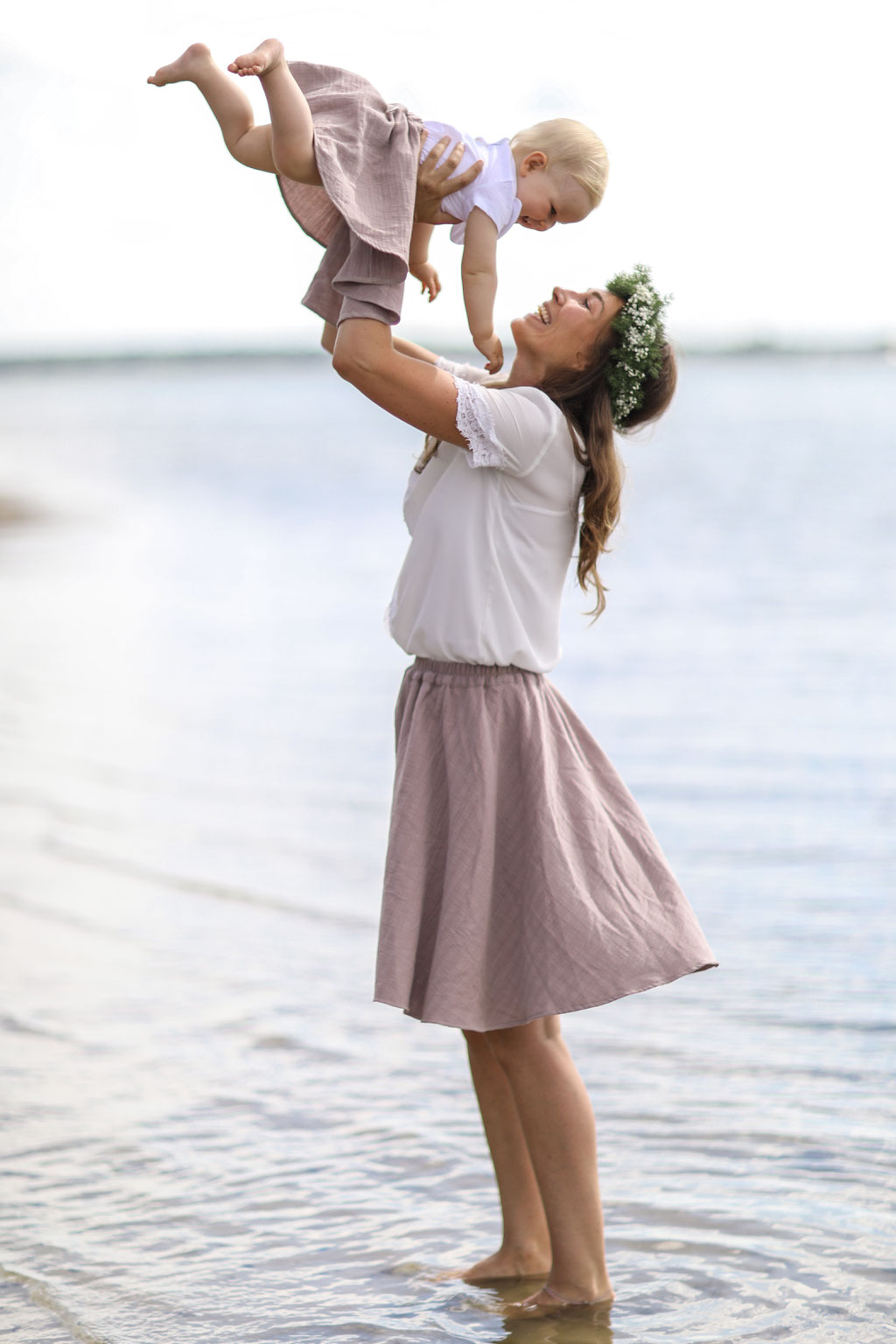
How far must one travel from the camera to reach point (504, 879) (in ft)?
8.78

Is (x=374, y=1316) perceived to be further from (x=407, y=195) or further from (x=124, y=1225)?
(x=407, y=195)

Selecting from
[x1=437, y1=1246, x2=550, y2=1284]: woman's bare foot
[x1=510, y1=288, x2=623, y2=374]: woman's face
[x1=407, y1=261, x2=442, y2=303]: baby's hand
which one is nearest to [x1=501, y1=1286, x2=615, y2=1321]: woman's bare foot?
[x1=437, y1=1246, x2=550, y2=1284]: woman's bare foot

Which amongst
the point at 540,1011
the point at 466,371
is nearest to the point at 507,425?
the point at 466,371

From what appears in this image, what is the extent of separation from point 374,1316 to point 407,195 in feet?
6.20

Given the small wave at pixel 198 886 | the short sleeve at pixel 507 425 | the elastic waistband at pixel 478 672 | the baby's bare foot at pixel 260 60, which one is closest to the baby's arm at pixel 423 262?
the short sleeve at pixel 507 425

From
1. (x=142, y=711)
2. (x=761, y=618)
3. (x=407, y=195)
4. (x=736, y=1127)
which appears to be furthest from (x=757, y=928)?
(x=761, y=618)

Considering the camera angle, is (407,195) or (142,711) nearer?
(407,195)

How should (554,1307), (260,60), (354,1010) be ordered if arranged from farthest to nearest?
(354,1010), (554,1307), (260,60)

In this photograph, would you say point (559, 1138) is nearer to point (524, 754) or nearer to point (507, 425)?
point (524, 754)

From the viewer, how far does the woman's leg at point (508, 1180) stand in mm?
2900

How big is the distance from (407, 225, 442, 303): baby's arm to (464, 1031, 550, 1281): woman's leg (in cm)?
134

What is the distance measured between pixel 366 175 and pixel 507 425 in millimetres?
448

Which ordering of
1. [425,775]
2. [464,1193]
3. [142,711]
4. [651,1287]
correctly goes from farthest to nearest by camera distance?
[142,711] < [464,1193] < [651,1287] < [425,775]

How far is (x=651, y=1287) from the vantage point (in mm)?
2879
